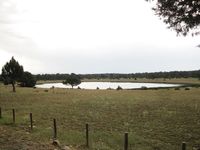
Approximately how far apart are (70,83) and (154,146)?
5728 inches

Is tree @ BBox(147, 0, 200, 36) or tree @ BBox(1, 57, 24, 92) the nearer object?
tree @ BBox(147, 0, 200, 36)

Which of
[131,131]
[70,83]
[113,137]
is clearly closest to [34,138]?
[113,137]

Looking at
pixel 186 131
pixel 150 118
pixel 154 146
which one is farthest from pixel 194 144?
pixel 150 118

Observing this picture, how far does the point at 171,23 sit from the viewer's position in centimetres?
2378

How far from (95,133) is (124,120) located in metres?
9.63

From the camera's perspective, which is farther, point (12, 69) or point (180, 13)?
point (12, 69)

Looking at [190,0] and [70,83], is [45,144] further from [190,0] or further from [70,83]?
[70,83]

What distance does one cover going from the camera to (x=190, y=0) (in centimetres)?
2156

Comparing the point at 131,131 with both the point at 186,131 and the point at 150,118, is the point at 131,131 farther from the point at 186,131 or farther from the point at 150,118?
the point at 150,118

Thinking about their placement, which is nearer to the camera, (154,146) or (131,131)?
(154,146)

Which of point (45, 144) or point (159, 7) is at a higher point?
point (159, 7)

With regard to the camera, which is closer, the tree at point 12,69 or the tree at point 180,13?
the tree at point 180,13

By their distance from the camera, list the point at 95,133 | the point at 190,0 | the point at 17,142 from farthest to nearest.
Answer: the point at 95,133, the point at 190,0, the point at 17,142

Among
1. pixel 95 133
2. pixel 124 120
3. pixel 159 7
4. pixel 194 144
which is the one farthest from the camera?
pixel 124 120
